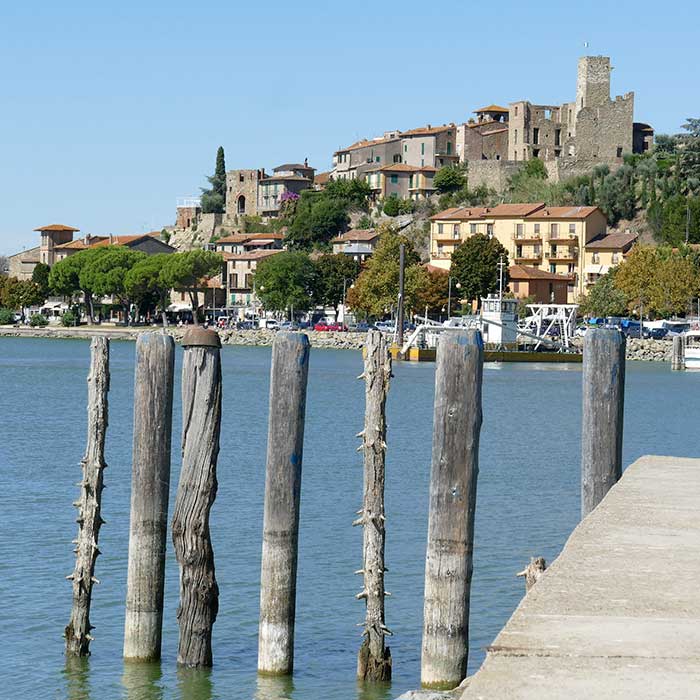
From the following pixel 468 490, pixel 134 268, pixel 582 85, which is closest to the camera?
pixel 468 490

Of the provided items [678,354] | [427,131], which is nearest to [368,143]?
[427,131]

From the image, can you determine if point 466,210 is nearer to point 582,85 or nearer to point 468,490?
point 582,85

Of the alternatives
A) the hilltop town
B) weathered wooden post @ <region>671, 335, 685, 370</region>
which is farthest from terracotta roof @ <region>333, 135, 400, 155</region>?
weathered wooden post @ <region>671, 335, 685, 370</region>

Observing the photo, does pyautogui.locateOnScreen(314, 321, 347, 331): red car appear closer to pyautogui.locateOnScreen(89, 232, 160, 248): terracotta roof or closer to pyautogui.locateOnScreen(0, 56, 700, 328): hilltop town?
pyautogui.locateOnScreen(0, 56, 700, 328): hilltop town

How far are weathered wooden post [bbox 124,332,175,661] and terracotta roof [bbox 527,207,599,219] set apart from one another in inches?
4952

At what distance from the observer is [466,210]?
14675 centimetres

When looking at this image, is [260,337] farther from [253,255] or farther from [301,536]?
[301,536]

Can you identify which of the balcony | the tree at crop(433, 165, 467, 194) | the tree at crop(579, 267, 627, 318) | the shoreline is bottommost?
the shoreline

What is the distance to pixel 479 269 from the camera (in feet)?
392

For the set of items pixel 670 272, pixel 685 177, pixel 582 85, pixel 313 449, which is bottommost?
pixel 313 449

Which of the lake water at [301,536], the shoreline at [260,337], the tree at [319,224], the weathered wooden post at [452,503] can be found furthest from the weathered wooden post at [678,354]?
the weathered wooden post at [452,503]

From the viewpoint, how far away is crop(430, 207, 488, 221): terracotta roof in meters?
143

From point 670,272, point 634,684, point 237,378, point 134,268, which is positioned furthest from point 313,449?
point 134,268

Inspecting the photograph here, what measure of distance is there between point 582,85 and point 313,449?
131694 millimetres
